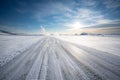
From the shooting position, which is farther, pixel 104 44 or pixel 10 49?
pixel 104 44

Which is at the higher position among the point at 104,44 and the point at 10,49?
the point at 10,49

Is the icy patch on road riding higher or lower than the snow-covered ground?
higher

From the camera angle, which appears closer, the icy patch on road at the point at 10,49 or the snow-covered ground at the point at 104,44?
the icy patch on road at the point at 10,49

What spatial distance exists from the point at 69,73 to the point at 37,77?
1.59 meters

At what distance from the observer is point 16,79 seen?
346 centimetres

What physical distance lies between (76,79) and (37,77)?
1.80 m

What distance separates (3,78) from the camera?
11.5 feet

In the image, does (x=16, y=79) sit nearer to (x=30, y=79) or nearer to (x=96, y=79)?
(x=30, y=79)

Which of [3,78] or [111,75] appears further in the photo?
[111,75]

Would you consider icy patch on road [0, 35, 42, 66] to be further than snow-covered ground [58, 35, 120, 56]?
No

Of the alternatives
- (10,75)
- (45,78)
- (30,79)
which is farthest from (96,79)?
(10,75)

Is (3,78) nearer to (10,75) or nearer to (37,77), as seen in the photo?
(10,75)

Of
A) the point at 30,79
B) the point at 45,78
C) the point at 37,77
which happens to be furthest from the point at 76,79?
the point at 30,79

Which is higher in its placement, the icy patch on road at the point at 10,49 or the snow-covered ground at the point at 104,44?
the icy patch on road at the point at 10,49
